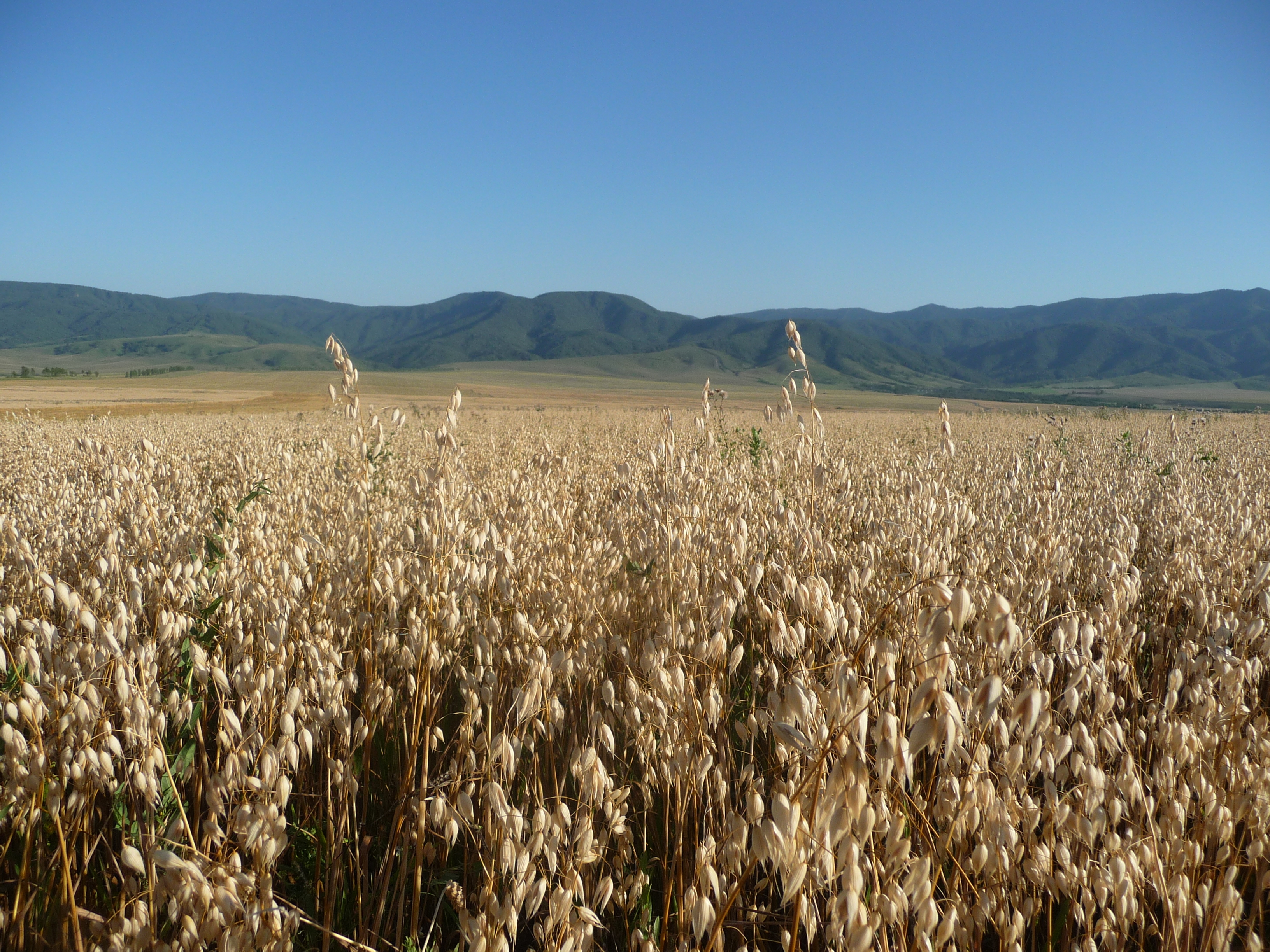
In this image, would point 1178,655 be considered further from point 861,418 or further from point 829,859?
point 861,418

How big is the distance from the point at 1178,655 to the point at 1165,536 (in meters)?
2.25

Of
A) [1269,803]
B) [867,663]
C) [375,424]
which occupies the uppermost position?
[375,424]

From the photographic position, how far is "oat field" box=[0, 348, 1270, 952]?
1.12 metres

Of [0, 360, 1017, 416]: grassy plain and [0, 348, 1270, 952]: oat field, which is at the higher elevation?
[0, 360, 1017, 416]: grassy plain

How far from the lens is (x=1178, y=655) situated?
201 cm

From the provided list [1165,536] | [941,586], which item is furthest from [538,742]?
[1165,536]

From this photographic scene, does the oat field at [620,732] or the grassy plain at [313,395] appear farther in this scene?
the grassy plain at [313,395]

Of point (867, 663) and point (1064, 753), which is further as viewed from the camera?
point (867, 663)

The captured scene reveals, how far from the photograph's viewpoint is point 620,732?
2018 millimetres

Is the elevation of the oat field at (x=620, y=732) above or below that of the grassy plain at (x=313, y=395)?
below

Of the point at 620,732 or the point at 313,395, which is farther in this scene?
the point at 313,395

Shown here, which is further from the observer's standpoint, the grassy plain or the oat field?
the grassy plain

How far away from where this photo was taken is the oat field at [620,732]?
1120 mm

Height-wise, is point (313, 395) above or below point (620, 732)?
above
